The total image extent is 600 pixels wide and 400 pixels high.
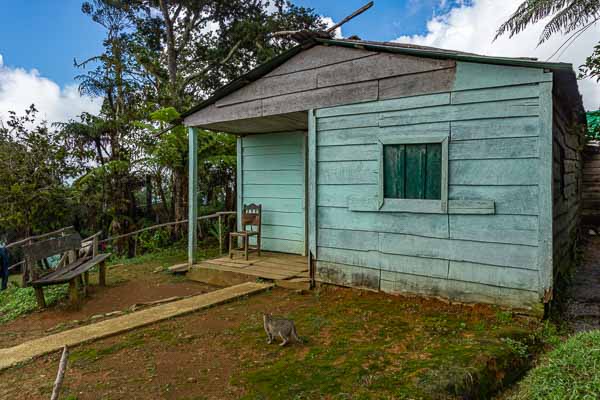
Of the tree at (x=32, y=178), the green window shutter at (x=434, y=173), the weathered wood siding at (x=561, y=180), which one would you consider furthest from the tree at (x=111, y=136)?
the weathered wood siding at (x=561, y=180)

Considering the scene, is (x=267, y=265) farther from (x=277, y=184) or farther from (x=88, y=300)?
(x=88, y=300)

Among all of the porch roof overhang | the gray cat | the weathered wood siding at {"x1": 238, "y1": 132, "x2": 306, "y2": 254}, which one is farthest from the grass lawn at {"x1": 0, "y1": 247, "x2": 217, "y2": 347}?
the porch roof overhang

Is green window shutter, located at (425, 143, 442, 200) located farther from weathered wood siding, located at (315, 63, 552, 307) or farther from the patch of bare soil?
the patch of bare soil

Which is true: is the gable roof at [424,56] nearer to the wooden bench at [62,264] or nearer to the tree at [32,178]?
the wooden bench at [62,264]

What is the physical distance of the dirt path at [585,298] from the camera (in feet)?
12.8

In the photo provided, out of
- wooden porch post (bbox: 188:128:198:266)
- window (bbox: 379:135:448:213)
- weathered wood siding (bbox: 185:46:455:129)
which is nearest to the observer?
window (bbox: 379:135:448:213)

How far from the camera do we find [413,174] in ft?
14.8

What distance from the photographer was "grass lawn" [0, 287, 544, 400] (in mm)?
2564

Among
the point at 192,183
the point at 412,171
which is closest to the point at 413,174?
the point at 412,171

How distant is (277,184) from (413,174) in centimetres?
358

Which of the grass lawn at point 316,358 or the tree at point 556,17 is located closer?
the grass lawn at point 316,358

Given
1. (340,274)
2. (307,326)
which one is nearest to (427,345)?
(307,326)

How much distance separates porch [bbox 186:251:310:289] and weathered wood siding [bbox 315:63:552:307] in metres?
0.62

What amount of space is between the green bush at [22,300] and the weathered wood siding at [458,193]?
4.08m
